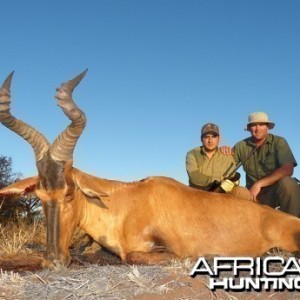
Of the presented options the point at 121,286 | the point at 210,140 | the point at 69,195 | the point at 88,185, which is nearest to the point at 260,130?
the point at 210,140

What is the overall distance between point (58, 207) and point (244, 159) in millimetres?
4374

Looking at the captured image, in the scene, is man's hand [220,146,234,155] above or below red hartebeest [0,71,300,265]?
above

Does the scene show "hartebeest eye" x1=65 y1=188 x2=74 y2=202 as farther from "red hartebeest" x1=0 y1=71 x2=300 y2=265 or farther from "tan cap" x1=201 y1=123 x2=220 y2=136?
"tan cap" x1=201 y1=123 x2=220 y2=136

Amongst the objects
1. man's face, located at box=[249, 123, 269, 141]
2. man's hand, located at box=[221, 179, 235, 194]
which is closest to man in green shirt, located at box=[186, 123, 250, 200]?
man's face, located at box=[249, 123, 269, 141]

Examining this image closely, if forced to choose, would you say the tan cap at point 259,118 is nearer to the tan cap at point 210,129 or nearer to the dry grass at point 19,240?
the tan cap at point 210,129

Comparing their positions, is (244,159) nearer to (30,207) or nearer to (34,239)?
(34,239)

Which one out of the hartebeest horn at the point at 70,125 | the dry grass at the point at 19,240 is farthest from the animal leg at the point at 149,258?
the dry grass at the point at 19,240

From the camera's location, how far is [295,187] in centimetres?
800

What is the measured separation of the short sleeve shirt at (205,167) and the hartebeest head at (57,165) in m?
3.02

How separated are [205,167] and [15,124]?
3.62 m

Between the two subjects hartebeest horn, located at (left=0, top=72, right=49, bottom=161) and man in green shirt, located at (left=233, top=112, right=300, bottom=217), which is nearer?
hartebeest horn, located at (left=0, top=72, right=49, bottom=161)

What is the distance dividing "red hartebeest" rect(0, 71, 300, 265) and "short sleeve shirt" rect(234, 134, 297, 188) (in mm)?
2121

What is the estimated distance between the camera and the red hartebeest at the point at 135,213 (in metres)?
5.58

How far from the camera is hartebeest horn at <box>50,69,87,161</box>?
5824 mm
